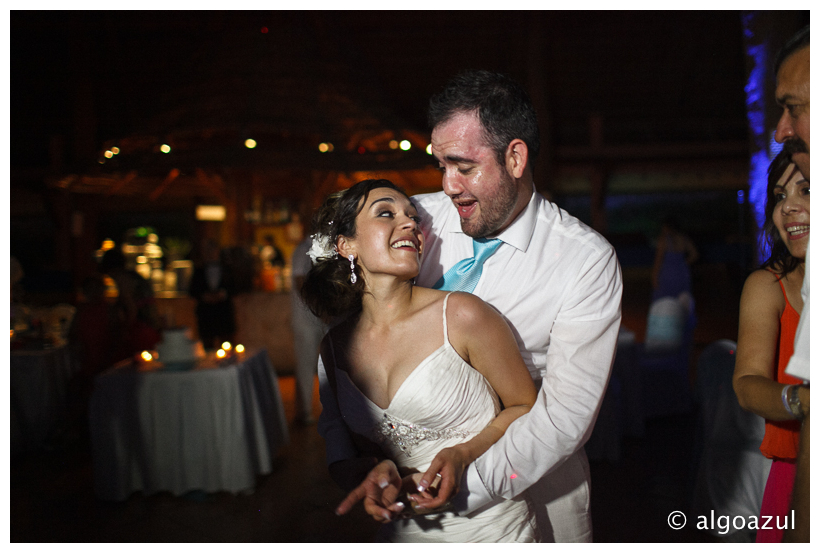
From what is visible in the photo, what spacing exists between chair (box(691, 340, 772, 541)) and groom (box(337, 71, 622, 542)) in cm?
108

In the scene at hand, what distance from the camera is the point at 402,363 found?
1.21 m

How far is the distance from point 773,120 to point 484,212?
1329mm

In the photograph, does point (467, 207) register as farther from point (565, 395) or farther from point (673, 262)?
point (673, 262)

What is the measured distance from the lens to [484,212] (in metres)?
1.15

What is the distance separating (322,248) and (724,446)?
2150 mm

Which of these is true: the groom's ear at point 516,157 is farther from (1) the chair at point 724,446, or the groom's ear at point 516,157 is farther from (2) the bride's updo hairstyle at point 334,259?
(1) the chair at point 724,446

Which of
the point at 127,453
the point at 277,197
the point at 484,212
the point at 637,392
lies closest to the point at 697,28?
the point at 637,392

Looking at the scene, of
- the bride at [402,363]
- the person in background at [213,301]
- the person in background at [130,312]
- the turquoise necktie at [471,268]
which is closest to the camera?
the bride at [402,363]

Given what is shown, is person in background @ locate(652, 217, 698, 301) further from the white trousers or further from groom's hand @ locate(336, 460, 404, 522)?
groom's hand @ locate(336, 460, 404, 522)

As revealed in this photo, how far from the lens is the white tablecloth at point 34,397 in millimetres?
3734

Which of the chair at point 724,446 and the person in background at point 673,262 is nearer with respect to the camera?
the chair at point 724,446

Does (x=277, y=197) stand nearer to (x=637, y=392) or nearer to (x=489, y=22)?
(x=489, y=22)

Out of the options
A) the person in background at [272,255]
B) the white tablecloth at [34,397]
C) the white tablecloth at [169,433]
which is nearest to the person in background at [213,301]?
the white tablecloth at [34,397]

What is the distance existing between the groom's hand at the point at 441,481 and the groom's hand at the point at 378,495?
0.05m
